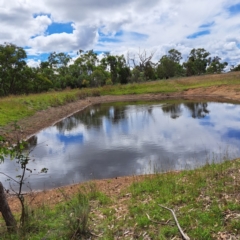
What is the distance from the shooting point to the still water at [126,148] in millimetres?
9832

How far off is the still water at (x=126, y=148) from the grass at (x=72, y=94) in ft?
12.0

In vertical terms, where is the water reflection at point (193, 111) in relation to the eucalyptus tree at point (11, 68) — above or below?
below

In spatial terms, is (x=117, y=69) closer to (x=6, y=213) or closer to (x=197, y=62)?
(x=197, y=62)

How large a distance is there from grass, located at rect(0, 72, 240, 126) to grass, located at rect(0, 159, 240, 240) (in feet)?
43.3

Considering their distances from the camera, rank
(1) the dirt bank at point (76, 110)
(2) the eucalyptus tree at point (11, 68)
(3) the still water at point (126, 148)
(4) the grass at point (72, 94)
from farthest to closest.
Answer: (2) the eucalyptus tree at point (11, 68) → (4) the grass at point (72, 94) → (3) the still water at point (126, 148) → (1) the dirt bank at point (76, 110)

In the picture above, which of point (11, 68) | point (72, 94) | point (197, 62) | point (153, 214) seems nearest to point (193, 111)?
point (72, 94)

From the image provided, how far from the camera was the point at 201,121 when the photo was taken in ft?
62.4

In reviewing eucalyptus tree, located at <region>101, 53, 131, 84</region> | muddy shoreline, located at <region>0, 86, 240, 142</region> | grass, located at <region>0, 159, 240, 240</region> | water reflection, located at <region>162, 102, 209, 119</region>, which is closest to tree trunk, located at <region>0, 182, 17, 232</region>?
grass, located at <region>0, 159, 240, 240</region>

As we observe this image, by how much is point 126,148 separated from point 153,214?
7.85 m

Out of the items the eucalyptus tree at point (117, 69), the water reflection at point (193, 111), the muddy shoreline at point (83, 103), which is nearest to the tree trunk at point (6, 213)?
the muddy shoreline at point (83, 103)

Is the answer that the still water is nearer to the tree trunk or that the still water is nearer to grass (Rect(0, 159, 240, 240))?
grass (Rect(0, 159, 240, 240))

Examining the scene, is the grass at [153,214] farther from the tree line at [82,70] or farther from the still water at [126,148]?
the tree line at [82,70]

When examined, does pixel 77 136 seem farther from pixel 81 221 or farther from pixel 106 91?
pixel 106 91

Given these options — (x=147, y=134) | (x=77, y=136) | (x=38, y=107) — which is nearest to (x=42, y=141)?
(x=77, y=136)
